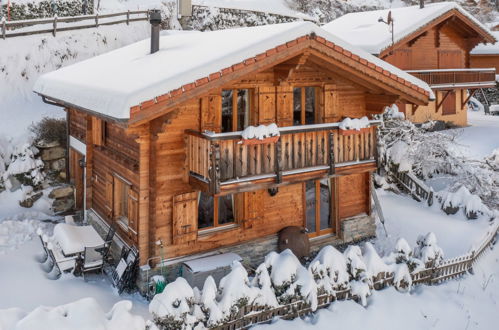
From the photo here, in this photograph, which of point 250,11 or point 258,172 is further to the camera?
point 250,11

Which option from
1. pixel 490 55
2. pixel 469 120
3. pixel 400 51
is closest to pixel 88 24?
pixel 400 51

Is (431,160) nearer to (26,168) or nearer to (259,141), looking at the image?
(259,141)

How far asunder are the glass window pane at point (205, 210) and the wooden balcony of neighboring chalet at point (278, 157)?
1002 mm

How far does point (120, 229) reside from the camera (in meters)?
12.0

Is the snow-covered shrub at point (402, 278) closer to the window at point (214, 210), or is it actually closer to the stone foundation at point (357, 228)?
the stone foundation at point (357, 228)

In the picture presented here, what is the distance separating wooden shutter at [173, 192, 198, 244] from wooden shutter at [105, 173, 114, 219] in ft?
9.61

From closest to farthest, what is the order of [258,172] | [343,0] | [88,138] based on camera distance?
[258,172] < [88,138] < [343,0]

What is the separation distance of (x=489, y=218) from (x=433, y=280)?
5325mm

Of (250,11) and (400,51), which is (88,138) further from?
(250,11)

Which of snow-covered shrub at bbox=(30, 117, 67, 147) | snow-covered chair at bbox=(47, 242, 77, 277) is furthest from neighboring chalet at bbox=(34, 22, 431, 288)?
snow-covered shrub at bbox=(30, 117, 67, 147)

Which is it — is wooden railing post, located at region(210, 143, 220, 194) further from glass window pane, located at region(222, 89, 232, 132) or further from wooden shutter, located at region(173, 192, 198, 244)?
glass window pane, located at region(222, 89, 232, 132)

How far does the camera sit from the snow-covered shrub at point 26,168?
16906mm

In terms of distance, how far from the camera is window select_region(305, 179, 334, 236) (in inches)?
522

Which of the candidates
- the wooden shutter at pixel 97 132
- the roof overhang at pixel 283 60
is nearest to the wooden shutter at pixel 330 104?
the roof overhang at pixel 283 60
